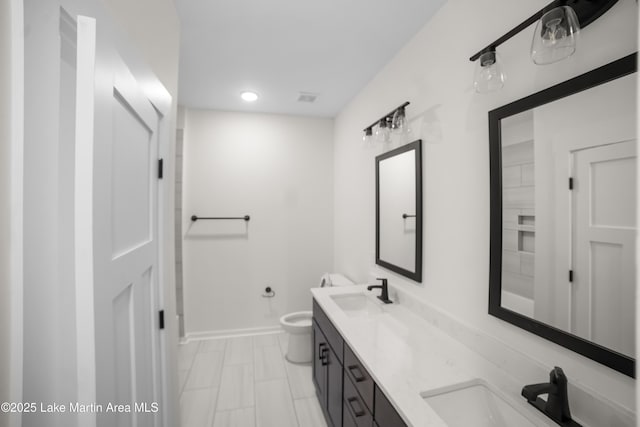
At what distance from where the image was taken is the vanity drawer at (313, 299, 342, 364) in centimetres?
157

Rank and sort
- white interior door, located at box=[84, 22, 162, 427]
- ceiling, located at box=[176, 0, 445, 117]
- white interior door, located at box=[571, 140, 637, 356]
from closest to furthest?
white interior door, located at box=[84, 22, 162, 427]
white interior door, located at box=[571, 140, 637, 356]
ceiling, located at box=[176, 0, 445, 117]

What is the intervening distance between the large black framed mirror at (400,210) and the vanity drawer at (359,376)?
0.61 metres

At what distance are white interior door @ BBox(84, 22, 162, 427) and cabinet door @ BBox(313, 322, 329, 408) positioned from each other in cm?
98

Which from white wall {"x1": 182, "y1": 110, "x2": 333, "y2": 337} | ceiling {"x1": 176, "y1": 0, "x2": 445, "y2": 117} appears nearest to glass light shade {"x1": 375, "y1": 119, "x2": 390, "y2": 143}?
ceiling {"x1": 176, "y1": 0, "x2": 445, "y2": 117}

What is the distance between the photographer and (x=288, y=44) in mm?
1872

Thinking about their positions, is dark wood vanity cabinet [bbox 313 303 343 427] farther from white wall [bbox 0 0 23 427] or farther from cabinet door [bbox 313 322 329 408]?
white wall [bbox 0 0 23 427]

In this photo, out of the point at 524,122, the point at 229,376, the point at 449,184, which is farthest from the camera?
the point at 229,376

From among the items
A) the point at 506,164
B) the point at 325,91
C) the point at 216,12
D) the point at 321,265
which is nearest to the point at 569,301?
the point at 506,164

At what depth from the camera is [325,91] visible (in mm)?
2586

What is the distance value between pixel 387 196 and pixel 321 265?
152 cm

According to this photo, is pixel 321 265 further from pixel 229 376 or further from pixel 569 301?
pixel 569 301

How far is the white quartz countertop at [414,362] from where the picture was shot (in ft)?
3.04

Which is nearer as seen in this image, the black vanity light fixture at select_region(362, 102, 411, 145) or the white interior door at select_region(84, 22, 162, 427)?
the white interior door at select_region(84, 22, 162, 427)

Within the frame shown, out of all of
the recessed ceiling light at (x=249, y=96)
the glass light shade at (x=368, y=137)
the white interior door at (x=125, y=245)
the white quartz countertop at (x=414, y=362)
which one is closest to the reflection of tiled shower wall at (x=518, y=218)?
the white quartz countertop at (x=414, y=362)
